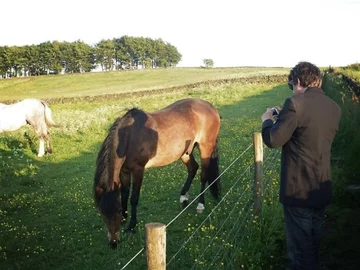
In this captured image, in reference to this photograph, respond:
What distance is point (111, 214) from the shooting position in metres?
4.89

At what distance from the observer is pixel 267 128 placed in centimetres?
333

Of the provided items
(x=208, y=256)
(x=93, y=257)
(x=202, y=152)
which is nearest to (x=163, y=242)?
(x=208, y=256)

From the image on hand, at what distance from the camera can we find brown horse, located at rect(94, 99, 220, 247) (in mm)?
5199

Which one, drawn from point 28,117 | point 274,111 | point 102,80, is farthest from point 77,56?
point 274,111

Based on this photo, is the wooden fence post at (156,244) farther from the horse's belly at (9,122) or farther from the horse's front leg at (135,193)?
the horse's belly at (9,122)

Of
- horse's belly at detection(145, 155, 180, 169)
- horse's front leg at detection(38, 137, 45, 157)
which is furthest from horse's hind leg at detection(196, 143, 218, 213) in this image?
horse's front leg at detection(38, 137, 45, 157)

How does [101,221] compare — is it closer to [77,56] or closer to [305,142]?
[305,142]

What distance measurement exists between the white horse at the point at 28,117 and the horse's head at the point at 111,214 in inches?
319

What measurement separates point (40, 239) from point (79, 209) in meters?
1.25

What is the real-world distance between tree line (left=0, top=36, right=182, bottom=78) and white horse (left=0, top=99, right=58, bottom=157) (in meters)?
85.8

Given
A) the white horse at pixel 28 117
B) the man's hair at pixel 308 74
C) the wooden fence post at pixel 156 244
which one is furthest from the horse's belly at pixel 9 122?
the wooden fence post at pixel 156 244

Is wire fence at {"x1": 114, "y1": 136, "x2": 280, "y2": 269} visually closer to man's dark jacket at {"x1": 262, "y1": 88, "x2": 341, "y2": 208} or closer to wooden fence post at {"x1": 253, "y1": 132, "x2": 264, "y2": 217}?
wooden fence post at {"x1": 253, "y1": 132, "x2": 264, "y2": 217}

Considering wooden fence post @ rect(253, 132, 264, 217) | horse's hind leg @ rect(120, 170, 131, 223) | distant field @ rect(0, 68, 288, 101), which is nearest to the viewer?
wooden fence post @ rect(253, 132, 264, 217)

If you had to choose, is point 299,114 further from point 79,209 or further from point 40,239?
point 79,209
